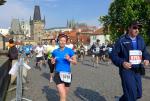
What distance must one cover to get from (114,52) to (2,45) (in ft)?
322

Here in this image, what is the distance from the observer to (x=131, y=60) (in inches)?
323

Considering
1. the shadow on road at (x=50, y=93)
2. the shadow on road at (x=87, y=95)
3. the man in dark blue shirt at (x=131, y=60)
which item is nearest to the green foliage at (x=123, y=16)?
the shadow on road at (x=50, y=93)

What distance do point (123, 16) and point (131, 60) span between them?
48.7 meters

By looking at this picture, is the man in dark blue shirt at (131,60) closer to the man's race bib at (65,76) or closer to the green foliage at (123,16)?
the man's race bib at (65,76)

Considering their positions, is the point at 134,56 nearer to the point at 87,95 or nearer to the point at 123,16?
the point at 87,95

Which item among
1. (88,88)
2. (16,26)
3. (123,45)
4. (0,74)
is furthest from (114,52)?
(16,26)

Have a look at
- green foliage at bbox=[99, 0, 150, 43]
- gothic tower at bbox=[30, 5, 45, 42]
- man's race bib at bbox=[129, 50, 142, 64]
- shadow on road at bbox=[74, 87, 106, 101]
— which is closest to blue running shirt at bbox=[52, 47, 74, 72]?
man's race bib at bbox=[129, 50, 142, 64]

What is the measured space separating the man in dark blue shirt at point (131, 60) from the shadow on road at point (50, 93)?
153 inches

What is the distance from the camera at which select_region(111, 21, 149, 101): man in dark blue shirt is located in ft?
26.5

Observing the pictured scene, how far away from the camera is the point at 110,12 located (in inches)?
2395

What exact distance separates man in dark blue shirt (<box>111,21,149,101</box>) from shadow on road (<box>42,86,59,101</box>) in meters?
3.89

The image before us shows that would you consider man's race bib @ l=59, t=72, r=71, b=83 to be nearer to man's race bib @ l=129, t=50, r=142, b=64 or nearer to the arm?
the arm

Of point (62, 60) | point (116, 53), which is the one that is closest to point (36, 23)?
point (62, 60)

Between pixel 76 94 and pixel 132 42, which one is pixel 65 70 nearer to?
pixel 132 42
